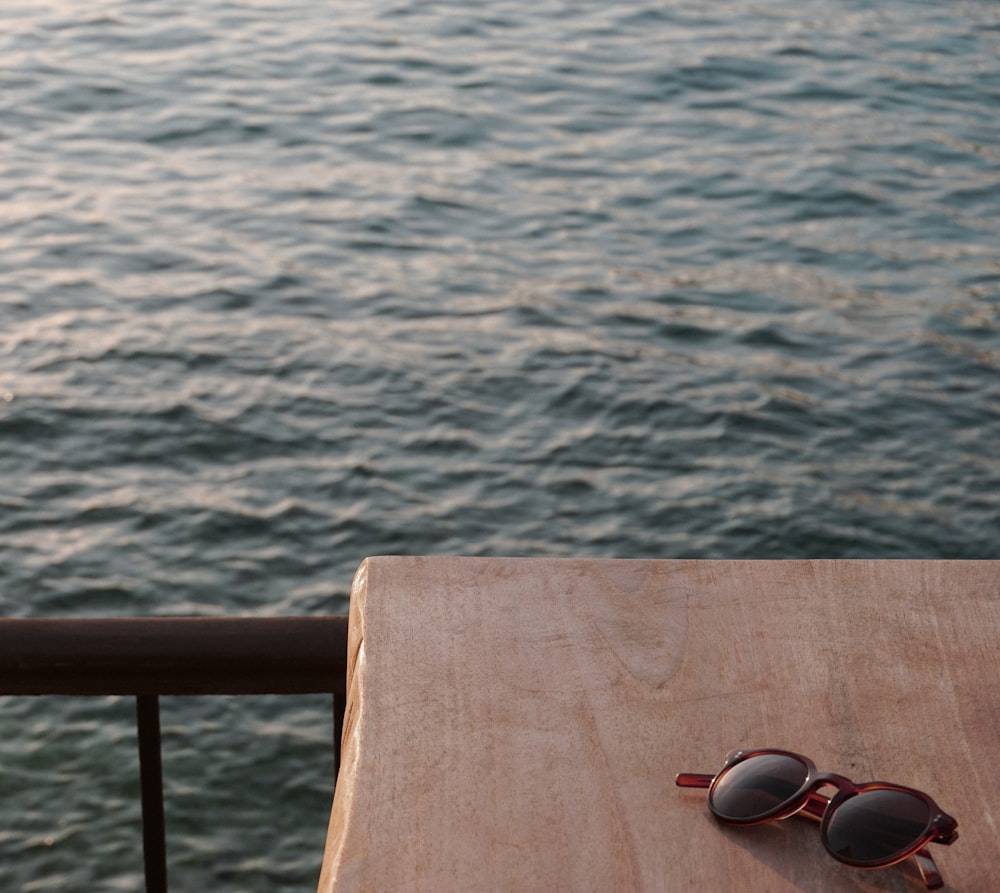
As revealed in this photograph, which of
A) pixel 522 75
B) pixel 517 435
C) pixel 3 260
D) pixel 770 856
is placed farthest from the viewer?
pixel 522 75

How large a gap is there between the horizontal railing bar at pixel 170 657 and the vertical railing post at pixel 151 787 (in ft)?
0.10

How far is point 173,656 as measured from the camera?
1.19 m

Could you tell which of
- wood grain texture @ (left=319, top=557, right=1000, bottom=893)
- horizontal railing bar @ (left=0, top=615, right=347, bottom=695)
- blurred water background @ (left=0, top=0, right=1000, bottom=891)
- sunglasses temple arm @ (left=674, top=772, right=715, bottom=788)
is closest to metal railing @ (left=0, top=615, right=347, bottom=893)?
horizontal railing bar @ (left=0, top=615, right=347, bottom=695)

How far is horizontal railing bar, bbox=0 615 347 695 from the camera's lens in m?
1.19

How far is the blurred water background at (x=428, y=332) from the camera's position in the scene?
6.14m

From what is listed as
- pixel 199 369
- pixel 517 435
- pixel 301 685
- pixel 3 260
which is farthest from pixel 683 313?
pixel 301 685

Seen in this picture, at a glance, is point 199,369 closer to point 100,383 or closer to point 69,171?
point 100,383

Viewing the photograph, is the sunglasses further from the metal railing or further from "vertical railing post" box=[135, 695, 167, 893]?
"vertical railing post" box=[135, 695, 167, 893]

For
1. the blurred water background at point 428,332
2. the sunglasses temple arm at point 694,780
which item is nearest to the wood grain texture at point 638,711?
the sunglasses temple arm at point 694,780

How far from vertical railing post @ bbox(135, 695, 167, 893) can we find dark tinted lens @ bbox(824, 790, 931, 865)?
59cm

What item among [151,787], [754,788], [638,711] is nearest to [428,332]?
[151,787]

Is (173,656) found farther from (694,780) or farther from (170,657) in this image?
(694,780)

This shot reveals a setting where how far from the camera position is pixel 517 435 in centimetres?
693

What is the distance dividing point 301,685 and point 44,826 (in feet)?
14.1
